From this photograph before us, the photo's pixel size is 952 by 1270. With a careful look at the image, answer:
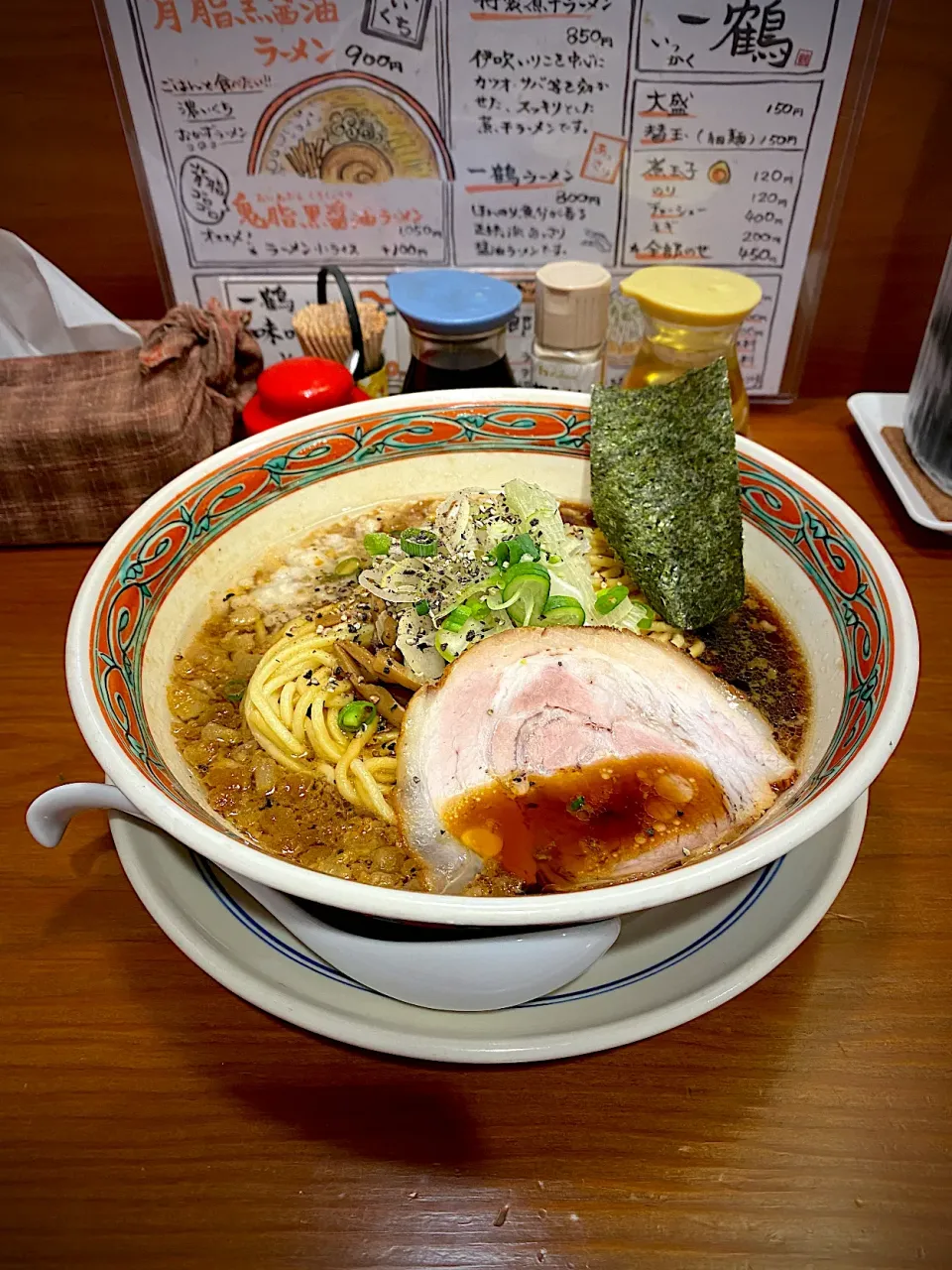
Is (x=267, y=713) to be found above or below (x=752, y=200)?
below

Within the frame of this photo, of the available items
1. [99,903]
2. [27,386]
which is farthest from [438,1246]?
[27,386]

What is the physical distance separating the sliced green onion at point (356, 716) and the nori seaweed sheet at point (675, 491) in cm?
53

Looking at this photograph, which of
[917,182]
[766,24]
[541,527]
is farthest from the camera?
[917,182]

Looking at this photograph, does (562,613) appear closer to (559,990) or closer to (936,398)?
(559,990)

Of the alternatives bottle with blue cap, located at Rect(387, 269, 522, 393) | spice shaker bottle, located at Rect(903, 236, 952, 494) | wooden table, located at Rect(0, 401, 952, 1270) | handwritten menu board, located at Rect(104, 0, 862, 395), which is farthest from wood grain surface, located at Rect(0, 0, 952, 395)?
wooden table, located at Rect(0, 401, 952, 1270)

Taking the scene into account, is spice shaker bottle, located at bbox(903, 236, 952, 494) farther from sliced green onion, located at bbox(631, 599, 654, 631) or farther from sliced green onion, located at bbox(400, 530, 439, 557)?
sliced green onion, located at bbox(400, 530, 439, 557)

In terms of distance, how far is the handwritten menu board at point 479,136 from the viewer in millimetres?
1706

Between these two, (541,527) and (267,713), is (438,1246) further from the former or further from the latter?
(541,527)

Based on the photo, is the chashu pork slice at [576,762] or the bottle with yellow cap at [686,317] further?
the bottle with yellow cap at [686,317]

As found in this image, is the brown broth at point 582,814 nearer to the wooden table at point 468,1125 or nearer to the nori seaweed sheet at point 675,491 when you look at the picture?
the wooden table at point 468,1125

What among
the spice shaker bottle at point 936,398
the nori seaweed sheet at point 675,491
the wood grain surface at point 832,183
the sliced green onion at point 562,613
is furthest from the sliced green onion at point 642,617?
the wood grain surface at point 832,183

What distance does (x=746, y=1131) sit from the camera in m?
0.94

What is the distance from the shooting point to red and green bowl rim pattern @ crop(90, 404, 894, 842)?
106cm

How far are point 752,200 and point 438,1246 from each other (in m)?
2.01
